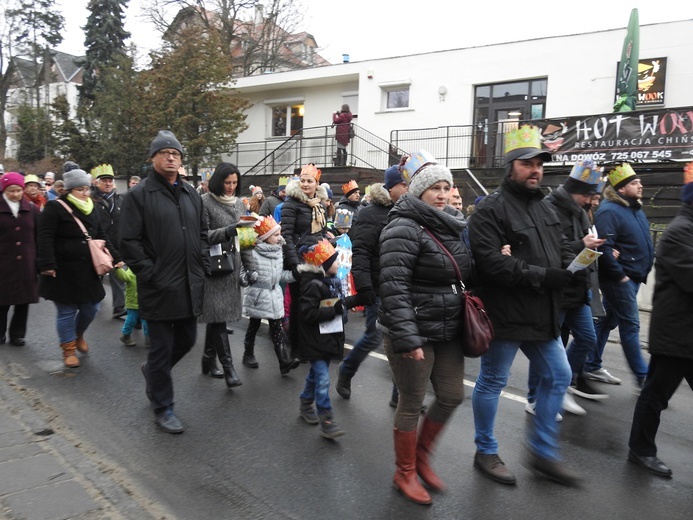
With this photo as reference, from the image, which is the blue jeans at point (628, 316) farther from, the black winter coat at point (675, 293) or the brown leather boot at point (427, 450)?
the brown leather boot at point (427, 450)

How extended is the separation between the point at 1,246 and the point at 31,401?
249cm

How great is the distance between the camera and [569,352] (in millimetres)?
5523

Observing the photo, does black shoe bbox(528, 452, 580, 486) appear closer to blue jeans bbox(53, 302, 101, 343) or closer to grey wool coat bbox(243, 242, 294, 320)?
grey wool coat bbox(243, 242, 294, 320)

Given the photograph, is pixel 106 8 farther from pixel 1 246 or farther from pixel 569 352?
pixel 569 352

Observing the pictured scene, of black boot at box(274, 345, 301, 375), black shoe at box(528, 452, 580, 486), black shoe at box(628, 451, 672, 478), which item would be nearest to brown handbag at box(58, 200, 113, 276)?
black boot at box(274, 345, 301, 375)

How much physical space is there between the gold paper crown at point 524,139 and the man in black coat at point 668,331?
106 cm

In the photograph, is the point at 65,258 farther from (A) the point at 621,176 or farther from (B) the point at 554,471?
(A) the point at 621,176

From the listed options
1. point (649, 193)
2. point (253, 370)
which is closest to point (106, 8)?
point (649, 193)

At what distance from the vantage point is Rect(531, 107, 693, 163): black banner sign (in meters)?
13.7

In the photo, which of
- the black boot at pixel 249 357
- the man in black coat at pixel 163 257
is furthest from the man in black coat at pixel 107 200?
the man in black coat at pixel 163 257

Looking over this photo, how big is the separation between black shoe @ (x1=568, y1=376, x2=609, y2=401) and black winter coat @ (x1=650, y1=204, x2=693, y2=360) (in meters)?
1.74

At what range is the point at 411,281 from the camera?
3.56 metres

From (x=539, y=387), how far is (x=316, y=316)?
5.40 feet

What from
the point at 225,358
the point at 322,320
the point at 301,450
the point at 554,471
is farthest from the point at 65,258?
the point at 554,471
